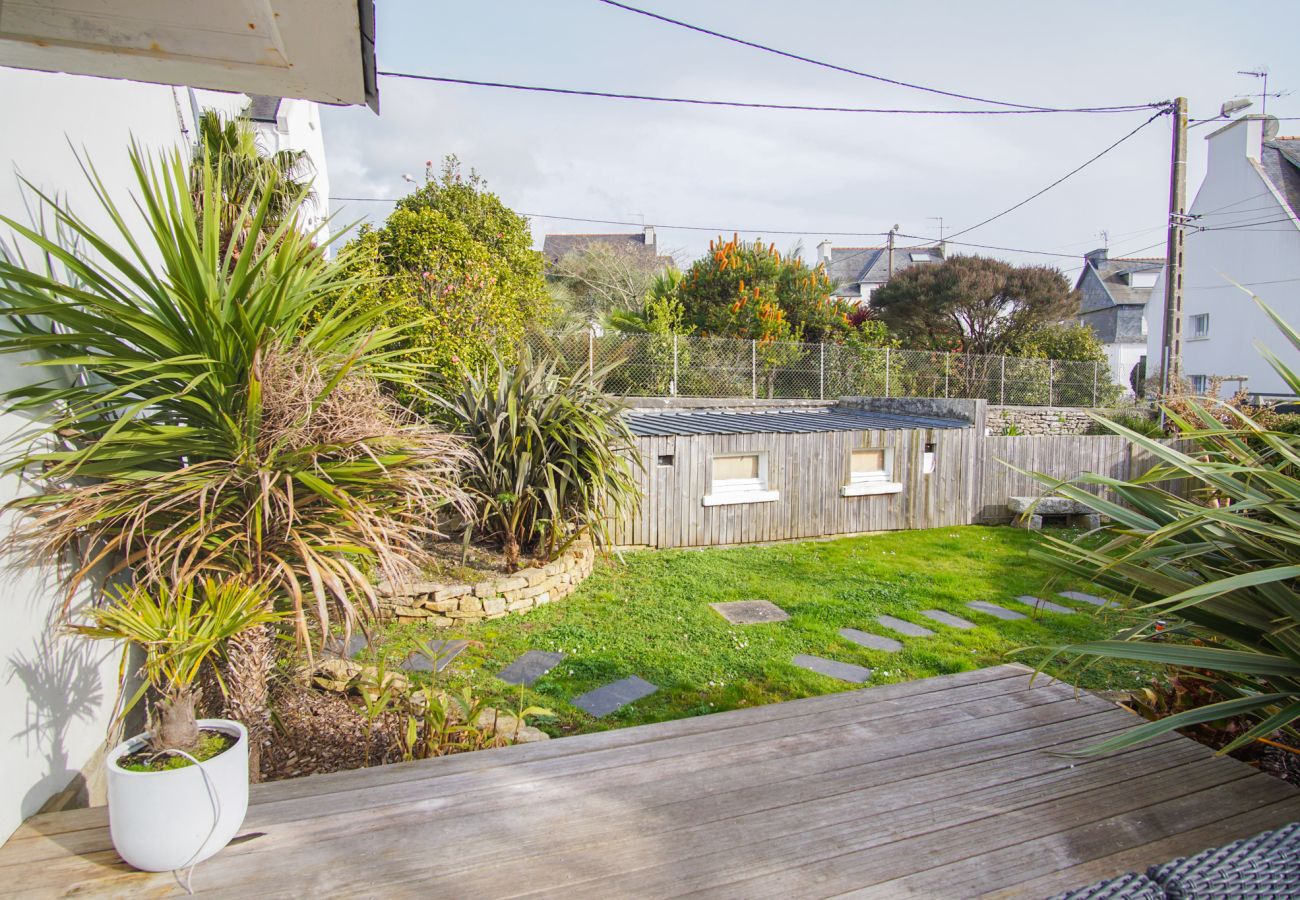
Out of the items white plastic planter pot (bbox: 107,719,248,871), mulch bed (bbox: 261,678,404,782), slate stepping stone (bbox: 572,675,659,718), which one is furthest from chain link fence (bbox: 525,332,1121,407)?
white plastic planter pot (bbox: 107,719,248,871)

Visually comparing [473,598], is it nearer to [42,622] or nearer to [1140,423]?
[42,622]

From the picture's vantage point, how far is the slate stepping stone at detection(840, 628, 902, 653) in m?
4.73

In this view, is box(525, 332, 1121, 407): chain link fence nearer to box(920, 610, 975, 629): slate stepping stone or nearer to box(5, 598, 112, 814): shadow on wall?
box(920, 610, 975, 629): slate stepping stone

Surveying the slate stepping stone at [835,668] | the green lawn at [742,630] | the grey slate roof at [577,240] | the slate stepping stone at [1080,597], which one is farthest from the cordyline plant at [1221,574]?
the grey slate roof at [577,240]

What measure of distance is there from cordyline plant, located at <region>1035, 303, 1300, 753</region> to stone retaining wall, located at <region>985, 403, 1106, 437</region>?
13489 mm

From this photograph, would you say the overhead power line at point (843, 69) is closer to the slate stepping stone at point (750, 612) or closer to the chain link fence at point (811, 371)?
the chain link fence at point (811, 371)

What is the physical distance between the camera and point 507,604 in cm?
525

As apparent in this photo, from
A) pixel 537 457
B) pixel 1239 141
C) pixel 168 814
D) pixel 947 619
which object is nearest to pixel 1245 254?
pixel 1239 141

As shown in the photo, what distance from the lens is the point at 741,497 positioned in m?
7.95

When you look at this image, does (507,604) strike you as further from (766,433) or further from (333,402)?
(766,433)

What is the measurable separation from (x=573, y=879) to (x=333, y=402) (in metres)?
1.83

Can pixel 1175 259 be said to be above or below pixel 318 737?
above

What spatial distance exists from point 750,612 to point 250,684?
379 centimetres

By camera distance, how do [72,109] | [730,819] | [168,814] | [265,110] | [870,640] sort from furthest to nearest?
[265,110]
[870,640]
[72,109]
[730,819]
[168,814]
